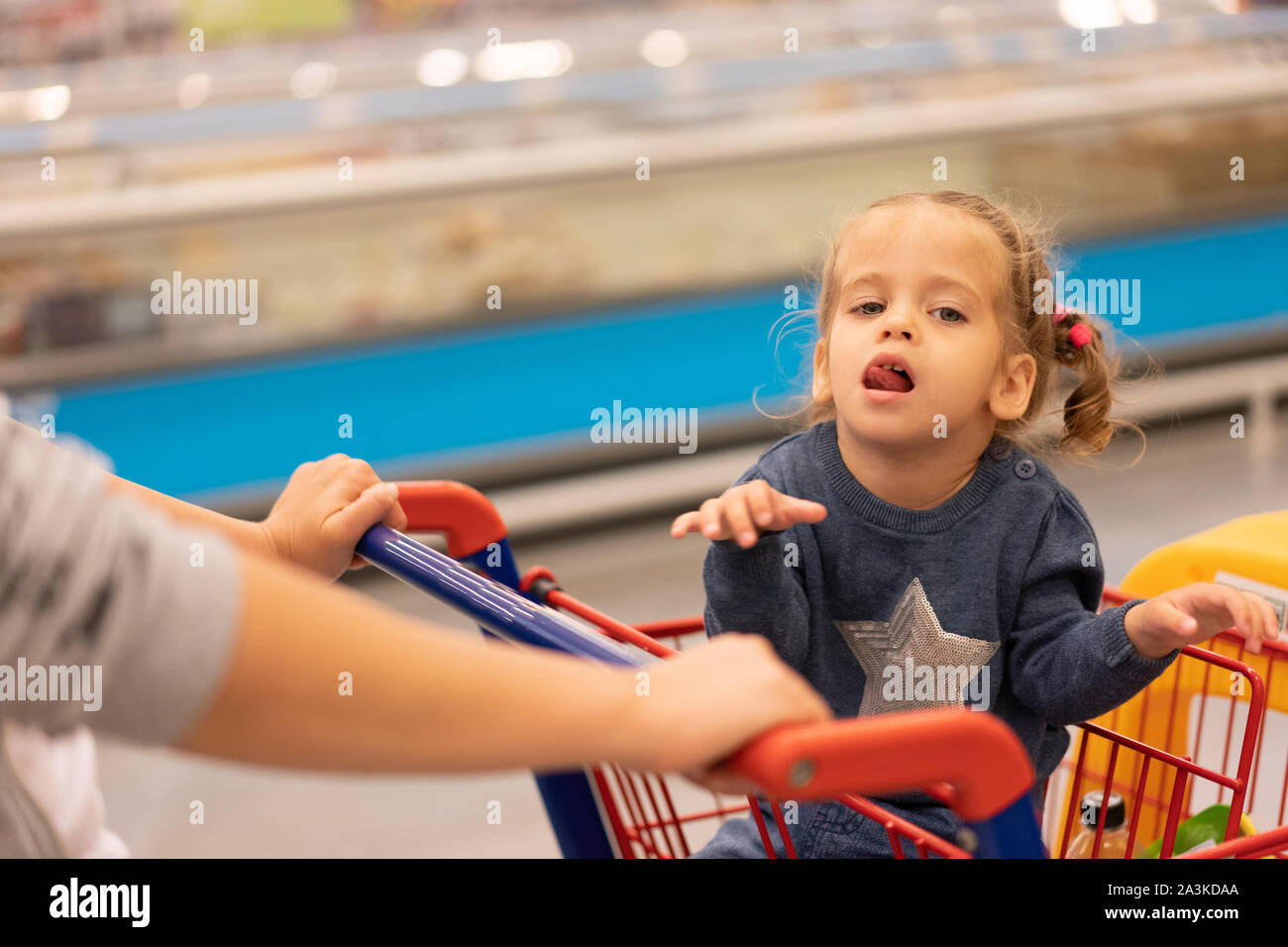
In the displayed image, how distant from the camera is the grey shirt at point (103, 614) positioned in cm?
60

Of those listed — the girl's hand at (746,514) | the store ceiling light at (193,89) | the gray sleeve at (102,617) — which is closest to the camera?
the gray sleeve at (102,617)

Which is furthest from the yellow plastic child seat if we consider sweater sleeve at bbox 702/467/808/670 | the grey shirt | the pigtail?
the grey shirt

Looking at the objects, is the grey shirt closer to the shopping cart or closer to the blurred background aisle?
the shopping cart

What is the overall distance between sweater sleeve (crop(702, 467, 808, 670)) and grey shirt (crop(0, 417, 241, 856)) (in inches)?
26.2

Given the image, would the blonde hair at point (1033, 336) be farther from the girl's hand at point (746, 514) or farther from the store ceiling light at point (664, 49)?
the store ceiling light at point (664, 49)

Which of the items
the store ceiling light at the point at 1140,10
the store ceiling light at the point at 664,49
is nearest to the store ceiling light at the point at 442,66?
the store ceiling light at the point at 664,49

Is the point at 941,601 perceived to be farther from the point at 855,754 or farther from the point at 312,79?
the point at 312,79

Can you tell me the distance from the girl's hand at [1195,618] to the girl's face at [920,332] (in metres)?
0.26

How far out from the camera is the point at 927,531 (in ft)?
4.42

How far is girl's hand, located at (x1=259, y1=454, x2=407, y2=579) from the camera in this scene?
50.3 inches

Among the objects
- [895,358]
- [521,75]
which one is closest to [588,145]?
[521,75]

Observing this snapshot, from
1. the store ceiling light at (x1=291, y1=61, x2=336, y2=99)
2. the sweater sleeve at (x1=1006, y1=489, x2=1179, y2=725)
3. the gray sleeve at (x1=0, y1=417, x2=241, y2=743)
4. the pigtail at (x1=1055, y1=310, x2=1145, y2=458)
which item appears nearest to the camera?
the gray sleeve at (x1=0, y1=417, x2=241, y2=743)

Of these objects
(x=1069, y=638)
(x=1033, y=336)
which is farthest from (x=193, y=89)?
(x=1069, y=638)

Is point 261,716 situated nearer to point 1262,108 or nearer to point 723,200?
point 723,200
